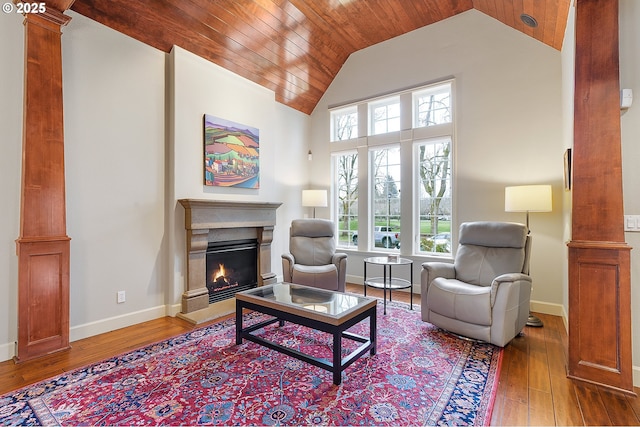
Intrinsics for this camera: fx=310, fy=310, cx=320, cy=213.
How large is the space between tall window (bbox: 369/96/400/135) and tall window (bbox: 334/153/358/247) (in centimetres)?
57

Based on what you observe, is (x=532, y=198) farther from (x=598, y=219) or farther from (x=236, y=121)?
(x=236, y=121)

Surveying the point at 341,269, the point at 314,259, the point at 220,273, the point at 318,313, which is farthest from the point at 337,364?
the point at 220,273

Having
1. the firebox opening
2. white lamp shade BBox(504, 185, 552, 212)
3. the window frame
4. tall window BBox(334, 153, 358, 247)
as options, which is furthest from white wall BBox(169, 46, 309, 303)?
white lamp shade BBox(504, 185, 552, 212)

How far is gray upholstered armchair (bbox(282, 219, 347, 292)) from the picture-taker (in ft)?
12.7

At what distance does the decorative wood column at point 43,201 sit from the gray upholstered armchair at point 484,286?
130 inches

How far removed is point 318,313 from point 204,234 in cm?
204

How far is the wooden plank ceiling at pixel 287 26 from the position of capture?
3096 mm

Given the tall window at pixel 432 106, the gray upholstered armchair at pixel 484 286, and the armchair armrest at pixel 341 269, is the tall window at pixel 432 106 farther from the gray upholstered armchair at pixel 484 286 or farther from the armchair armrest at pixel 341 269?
the armchair armrest at pixel 341 269

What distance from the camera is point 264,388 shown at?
2.04 m

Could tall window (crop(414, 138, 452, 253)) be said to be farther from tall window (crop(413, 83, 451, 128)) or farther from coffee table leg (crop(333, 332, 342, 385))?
coffee table leg (crop(333, 332, 342, 385))

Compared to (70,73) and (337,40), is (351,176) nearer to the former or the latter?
(337,40)

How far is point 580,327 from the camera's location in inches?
85.7

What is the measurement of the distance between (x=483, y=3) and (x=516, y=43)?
0.62 metres

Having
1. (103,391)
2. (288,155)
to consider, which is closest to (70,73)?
(103,391)
